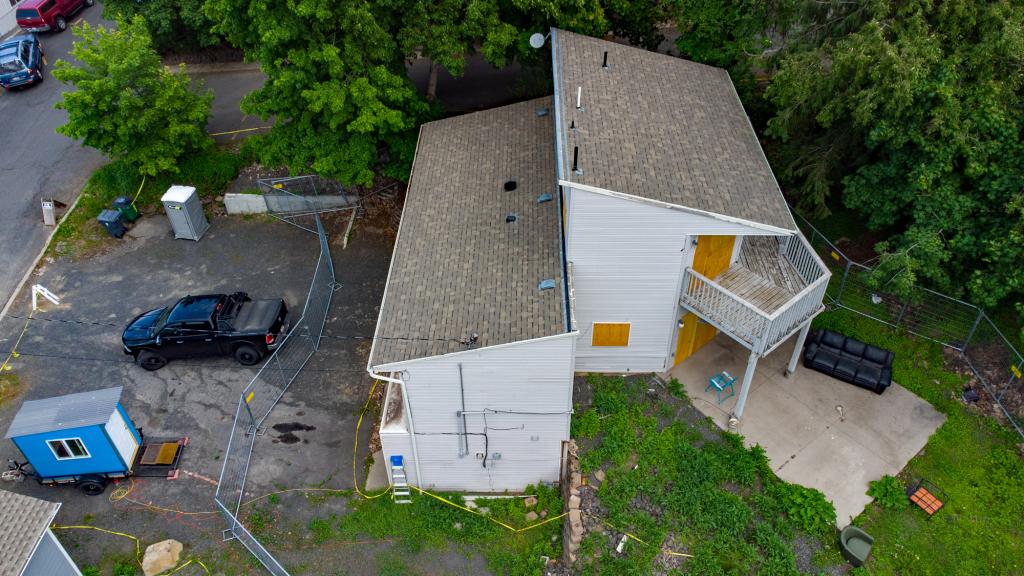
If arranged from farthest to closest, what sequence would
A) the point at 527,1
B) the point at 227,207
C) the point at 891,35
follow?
the point at 227,207 → the point at 527,1 → the point at 891,35

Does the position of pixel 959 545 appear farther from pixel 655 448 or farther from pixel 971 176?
pixel 971 176

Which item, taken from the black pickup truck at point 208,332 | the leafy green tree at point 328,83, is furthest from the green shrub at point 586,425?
the leafy green tree at point 328,83

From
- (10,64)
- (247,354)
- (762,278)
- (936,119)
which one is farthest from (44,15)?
(936,119)

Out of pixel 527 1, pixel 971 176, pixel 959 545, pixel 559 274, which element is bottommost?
pixel 959 545

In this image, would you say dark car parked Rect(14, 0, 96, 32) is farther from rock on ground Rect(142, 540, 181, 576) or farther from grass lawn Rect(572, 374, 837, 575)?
grass lawn Rect(572, 374, 837, 575)

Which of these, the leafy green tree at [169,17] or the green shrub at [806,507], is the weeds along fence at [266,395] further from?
the leafy green tree at [169,17]

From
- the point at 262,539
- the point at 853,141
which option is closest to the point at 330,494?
the point at 262,539
